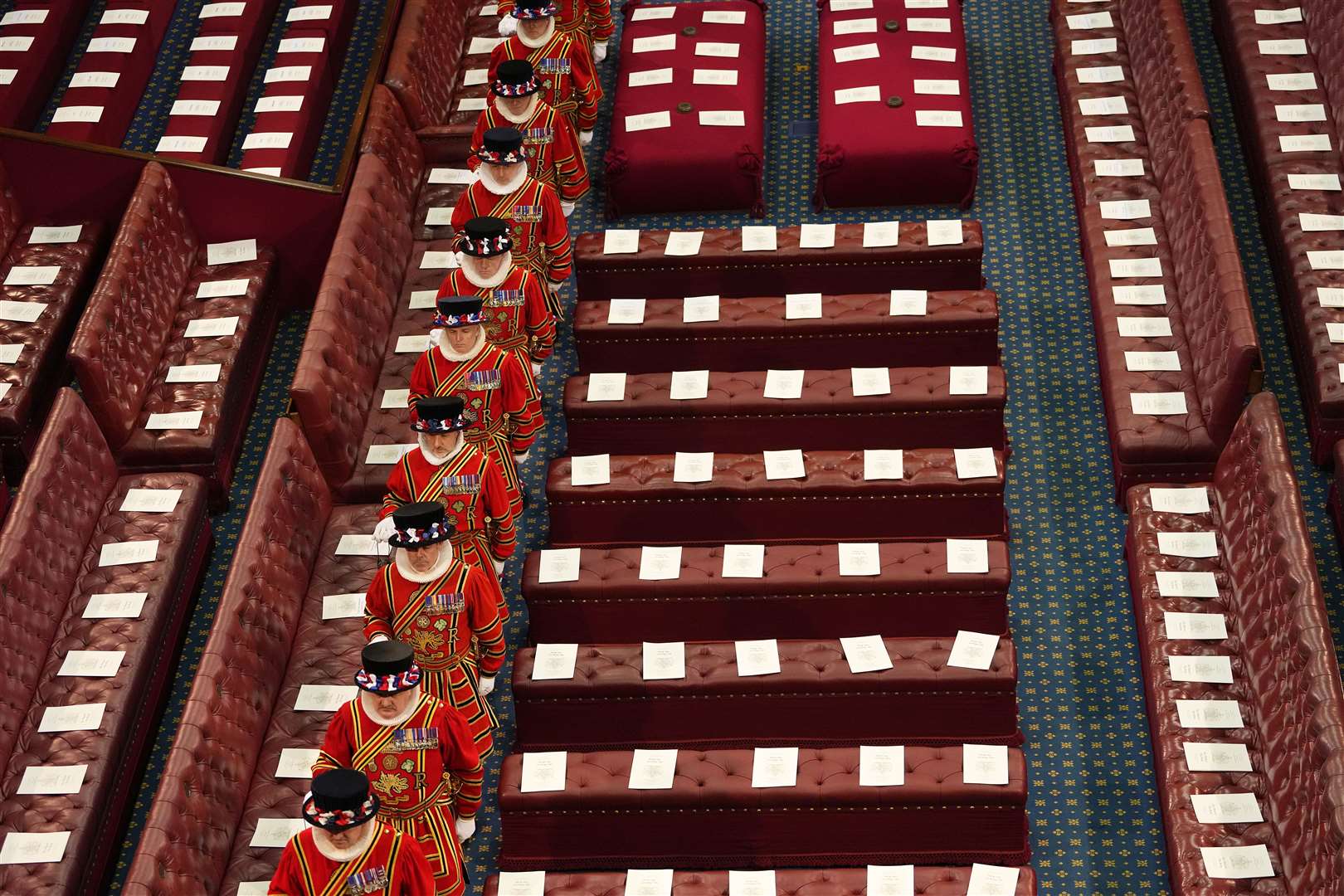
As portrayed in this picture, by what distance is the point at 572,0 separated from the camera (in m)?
11.4

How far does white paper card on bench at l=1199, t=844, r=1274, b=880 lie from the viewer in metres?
7.80

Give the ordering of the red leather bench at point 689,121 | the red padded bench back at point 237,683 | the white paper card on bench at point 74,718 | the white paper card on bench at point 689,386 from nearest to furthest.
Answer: the red padded bench back at point 237,683 < the white paper card on bench at point 74,718 < the white paper card on bench at point 689,386 < the red leather bench at point 689,121

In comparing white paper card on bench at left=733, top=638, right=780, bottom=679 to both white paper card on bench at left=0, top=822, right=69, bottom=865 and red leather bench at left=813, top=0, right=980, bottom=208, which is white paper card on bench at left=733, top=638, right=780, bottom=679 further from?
red leather bench at left=813, top=0, right=980, bottom=208

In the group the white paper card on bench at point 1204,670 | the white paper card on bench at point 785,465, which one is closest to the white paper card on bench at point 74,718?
the white paper card on bench at point 785,465

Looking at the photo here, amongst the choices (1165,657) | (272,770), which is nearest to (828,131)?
(1165,657)

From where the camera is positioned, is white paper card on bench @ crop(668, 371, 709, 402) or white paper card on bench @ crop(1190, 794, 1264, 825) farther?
white paper card on bench @ crop(668, 371, 709, 402)

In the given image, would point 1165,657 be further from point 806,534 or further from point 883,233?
point 883,233

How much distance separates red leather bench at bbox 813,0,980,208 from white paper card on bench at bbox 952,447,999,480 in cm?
236

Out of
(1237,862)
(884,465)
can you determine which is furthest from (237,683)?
(1237,862)

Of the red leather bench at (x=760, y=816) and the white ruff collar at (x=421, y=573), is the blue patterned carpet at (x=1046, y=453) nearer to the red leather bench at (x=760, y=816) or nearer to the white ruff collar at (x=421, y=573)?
the red leather bench at (x=760, y=816)

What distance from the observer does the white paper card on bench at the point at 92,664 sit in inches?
348

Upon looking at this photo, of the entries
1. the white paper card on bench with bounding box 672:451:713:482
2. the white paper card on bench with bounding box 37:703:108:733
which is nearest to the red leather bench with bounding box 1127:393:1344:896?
the white paper card on bench with bounding box 672:451:713:482

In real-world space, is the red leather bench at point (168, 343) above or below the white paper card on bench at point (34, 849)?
above

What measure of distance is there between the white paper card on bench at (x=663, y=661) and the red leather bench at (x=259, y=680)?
1.42 m
